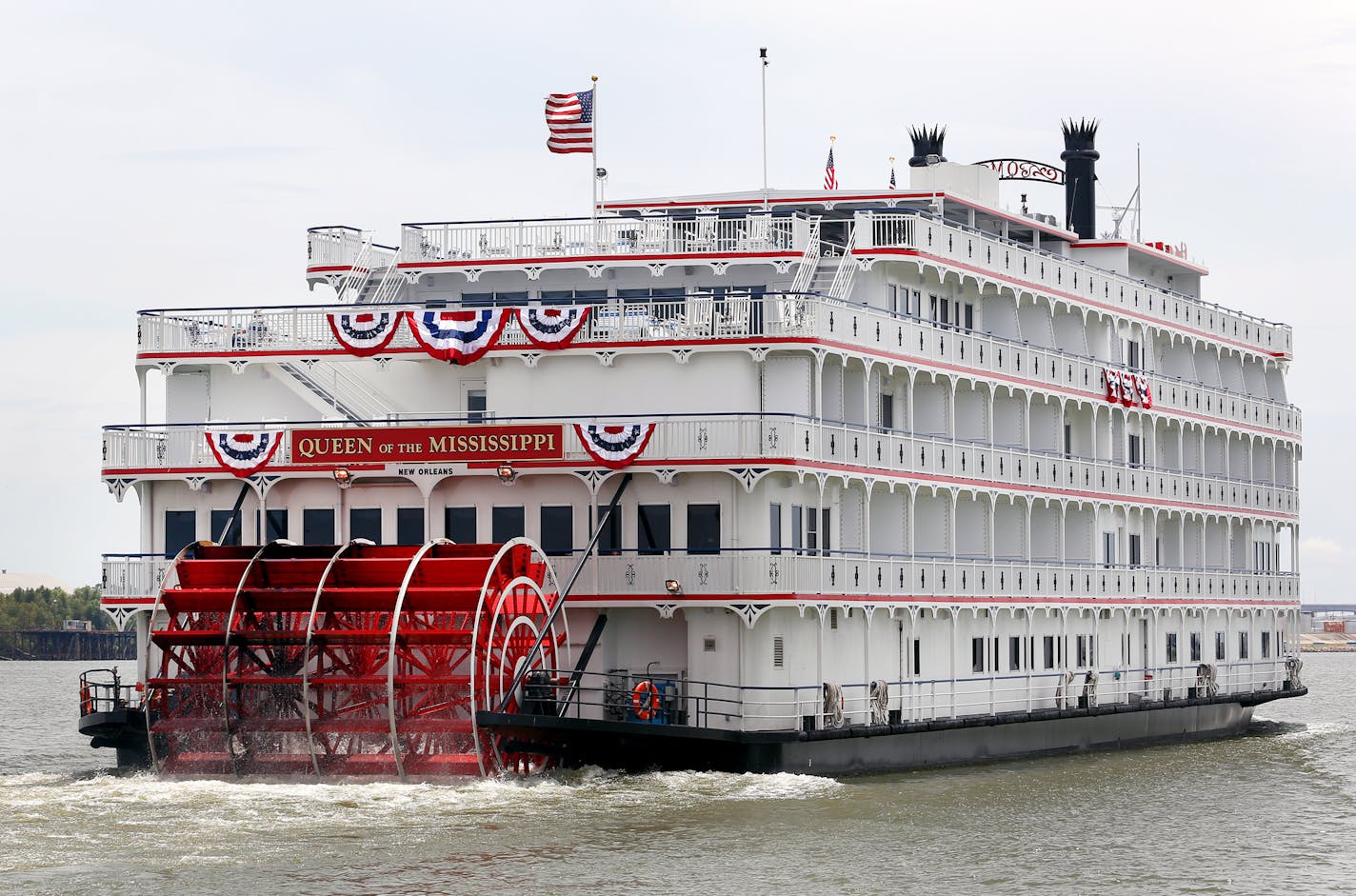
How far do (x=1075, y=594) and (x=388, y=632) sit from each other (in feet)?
51.9

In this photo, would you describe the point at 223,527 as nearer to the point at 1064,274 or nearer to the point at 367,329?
the point at 367,329

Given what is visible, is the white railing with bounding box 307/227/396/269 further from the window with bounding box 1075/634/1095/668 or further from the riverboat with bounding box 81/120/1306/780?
the window with bounding box 1075/634/1095/668

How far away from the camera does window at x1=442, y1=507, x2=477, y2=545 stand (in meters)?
38.6

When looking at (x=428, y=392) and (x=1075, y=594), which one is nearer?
(x=428, y=392)

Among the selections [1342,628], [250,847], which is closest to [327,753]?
[250,847]

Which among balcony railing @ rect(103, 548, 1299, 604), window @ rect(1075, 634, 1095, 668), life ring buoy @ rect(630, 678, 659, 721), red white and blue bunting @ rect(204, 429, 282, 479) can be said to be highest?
red white and blue bunting @ rect(204, 429, 282, 479)

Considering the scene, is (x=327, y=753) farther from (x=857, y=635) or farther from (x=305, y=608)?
(x=857, y=635)

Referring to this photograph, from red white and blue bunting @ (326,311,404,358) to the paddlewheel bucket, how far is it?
12.9ft

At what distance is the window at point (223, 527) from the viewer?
39.2 metres

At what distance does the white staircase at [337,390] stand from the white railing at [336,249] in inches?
120

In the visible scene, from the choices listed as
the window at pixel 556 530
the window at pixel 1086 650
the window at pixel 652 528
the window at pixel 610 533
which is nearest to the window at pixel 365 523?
the window at pixel 556 530

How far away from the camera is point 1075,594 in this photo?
150 feet

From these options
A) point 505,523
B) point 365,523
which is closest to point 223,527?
point 365,523

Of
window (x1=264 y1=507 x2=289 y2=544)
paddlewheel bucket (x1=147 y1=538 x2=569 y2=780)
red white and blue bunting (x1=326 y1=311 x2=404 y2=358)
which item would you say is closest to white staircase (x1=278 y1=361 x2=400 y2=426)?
red white and blue bunting (x1=326 y1=311 x2=404 y2=358)
